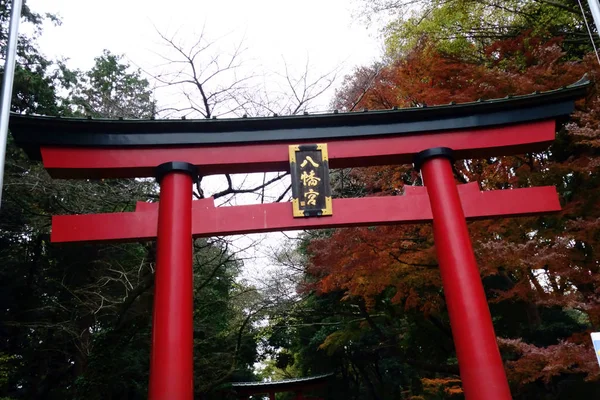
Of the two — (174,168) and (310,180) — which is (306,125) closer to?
(310,180)

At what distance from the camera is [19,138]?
6148 mm

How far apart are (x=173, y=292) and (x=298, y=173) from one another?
7.92 ft

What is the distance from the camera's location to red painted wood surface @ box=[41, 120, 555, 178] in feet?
21.1

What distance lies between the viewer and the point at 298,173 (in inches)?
253

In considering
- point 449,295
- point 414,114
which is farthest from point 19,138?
point 449,295

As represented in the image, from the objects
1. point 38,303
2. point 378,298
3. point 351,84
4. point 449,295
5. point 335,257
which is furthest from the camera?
point 351,84

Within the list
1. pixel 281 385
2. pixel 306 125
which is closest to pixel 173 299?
pixel 306 125

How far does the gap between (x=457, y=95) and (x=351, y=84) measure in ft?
27.5

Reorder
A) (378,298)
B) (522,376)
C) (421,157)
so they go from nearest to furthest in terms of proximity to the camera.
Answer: (421,157) → (522,376) → (378,298)

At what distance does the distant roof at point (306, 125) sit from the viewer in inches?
250

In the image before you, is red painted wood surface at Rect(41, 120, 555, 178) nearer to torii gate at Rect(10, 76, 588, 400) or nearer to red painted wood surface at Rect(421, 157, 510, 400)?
torii gate at Rect(10, 76, 588, 400)

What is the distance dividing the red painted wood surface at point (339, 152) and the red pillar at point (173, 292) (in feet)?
0.91

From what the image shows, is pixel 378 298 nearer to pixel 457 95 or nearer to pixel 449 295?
pixel 457 95

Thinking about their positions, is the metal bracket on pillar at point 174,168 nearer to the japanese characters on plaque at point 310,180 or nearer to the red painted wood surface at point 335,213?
the red painted wood surface at point 335,213
